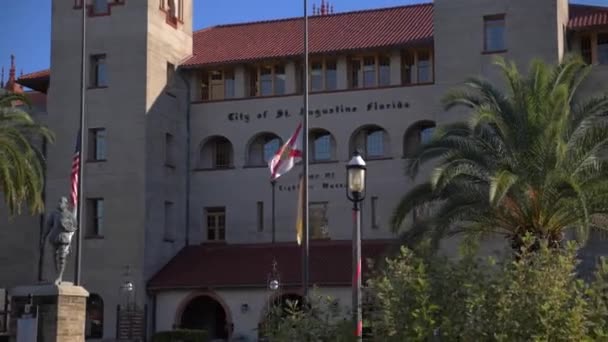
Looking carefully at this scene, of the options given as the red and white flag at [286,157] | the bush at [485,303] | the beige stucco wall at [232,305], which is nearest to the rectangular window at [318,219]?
the beige stucco wall at [232,305]

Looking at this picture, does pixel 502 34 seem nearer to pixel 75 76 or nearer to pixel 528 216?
pixel 528 216

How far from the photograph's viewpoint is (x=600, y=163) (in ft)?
110

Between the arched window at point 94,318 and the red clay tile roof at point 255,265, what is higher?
the red clay tile roof at point 255,265

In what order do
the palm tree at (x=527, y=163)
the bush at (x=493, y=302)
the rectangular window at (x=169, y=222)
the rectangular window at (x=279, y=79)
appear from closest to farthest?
1. the bush at (x=493, y=302)
2. the palm tree at (x=527, y=163)
3. the rectangular window at (x=169, y=222)
4. the rectangular window at (x=279, y=79)

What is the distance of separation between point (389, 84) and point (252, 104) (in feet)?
21.1

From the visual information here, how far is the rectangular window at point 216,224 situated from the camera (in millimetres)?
52278

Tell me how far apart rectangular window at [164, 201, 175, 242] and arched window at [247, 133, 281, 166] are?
13.3 ft

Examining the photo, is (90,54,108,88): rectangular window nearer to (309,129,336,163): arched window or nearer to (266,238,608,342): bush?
(309,129,336,163): arched window

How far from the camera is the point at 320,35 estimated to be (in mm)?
52188

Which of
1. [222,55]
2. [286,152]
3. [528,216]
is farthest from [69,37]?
[528,216]

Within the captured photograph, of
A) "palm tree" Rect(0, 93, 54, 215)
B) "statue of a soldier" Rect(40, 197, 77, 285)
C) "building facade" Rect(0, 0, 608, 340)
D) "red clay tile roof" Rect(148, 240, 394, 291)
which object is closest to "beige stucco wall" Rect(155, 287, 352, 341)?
"building facade" Rect(0, 0, 608, 340)

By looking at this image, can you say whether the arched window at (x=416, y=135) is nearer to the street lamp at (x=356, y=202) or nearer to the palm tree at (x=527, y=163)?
the palm tree at (x=527, y=163)

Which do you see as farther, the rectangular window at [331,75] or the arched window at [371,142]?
the rectangular window at [331,75]

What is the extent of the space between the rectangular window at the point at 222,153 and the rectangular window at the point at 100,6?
7.80 meters
